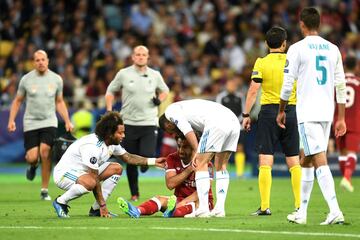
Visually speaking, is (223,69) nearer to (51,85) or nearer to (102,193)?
(51,85)

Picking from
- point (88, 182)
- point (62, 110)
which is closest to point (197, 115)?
point (88, 182)

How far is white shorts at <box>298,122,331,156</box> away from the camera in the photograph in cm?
1227

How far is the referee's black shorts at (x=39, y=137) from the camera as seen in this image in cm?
1867

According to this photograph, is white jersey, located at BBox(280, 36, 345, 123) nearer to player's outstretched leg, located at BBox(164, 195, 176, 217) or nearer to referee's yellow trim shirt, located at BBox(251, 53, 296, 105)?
referee's yellow trim shirt, located at BBox(251, 53, 296, 105)

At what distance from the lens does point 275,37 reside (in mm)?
14281

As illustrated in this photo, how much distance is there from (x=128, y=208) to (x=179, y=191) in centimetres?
110

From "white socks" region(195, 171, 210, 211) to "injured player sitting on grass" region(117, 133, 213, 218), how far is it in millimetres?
194

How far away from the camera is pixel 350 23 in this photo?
33344 mm

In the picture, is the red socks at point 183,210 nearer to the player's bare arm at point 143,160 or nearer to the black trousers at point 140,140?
the player's bare arm at point 143,160

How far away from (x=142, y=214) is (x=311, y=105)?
10.4 ft

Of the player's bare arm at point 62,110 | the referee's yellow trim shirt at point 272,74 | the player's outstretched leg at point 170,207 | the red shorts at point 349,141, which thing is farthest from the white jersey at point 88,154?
the red shorts at point 349,141

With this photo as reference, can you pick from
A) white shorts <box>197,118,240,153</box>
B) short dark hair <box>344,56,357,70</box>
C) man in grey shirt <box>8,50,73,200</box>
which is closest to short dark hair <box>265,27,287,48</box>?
white shorts <box>197,118,240,153</box>

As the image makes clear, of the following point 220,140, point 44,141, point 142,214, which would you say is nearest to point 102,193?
point 142,214

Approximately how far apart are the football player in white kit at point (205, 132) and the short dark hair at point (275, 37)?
117cm
